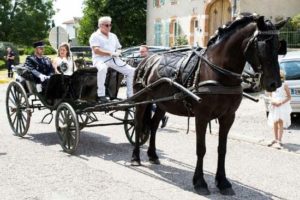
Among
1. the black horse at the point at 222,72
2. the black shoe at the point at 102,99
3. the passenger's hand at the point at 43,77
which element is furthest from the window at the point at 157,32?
the black horse at the point at 222,72

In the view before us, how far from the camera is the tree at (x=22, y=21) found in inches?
2221

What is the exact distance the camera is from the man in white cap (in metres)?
8.97

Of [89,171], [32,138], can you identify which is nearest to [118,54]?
[89,171]

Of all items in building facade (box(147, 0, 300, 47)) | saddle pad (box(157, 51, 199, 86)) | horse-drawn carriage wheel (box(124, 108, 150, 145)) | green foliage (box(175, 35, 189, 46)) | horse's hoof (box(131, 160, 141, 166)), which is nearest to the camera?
saddle pad (box(157, 51, 199, 86))

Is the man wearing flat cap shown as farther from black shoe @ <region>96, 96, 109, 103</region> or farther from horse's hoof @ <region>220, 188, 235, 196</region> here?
horse's hoof @ <region>220, 188, 235, 196</region>

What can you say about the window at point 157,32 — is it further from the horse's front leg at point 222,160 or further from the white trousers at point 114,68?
the horse's front leg at point 222,160

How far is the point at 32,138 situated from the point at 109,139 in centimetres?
158

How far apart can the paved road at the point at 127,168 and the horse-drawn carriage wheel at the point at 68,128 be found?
0.61 feet

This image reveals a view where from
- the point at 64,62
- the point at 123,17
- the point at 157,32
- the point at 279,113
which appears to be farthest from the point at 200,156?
the point at 123,17

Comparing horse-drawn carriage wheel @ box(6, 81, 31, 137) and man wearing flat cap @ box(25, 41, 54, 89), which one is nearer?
man wearing flat cap @ box(25, 41, 54, 89)

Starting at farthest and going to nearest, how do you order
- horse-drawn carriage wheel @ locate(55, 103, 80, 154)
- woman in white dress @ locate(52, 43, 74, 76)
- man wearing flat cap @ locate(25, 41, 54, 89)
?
man wearing flat cap @ locate(25, 41, 54, 89), woman in white dress @ locate(52, 43, 74, 76), horse-drawn carriage wheel @ locate(55, 103, 80, 154)

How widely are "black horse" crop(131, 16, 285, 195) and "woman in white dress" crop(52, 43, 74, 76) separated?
300 centimetres

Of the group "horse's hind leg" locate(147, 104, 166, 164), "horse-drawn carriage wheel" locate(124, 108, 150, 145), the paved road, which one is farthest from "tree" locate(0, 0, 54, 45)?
"horse's hind leg" locate(147, 104, 166, 164)

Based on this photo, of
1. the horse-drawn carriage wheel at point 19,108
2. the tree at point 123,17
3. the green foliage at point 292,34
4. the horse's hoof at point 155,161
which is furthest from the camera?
the tree at point 123,17
